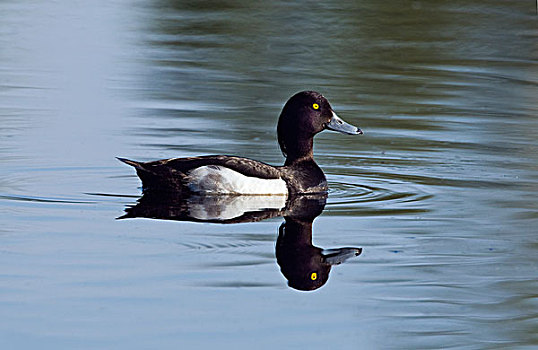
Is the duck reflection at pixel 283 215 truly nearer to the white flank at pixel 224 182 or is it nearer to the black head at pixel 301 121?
the white flank at pixel 224 182

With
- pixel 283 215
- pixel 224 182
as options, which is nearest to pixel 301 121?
pixel 224 182

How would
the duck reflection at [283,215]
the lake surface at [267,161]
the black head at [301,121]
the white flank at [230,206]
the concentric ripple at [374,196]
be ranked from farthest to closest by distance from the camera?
1. the black head at [301,121]
2. the concentric ripple at [374,196]
3. the white flank at [230,206]
4. the duck reflection at [283,215]
5. the lake surface at [267,161]

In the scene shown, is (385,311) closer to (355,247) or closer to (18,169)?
(355,247)

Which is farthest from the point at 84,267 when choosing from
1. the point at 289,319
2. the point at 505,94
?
the point at 505,94

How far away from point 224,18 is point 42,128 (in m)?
7.06

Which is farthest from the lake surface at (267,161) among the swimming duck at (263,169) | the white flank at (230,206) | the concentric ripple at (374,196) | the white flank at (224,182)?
the white flank at (224,182)

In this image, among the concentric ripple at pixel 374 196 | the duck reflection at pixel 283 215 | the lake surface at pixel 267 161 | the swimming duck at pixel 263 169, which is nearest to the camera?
the lake surface at pixel 267 161

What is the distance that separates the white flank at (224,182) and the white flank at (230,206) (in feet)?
0.22

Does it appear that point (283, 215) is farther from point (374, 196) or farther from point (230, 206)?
point (374, 196)

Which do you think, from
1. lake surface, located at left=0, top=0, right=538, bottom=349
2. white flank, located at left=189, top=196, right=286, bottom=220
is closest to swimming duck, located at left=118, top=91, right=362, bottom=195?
white flank, located at left=189, top=196, right=286, bottom=220

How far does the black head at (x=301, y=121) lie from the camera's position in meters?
10.4

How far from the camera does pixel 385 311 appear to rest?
633 cm

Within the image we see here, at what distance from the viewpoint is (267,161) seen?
10898 millimetres

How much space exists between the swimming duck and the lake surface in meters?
0.23
